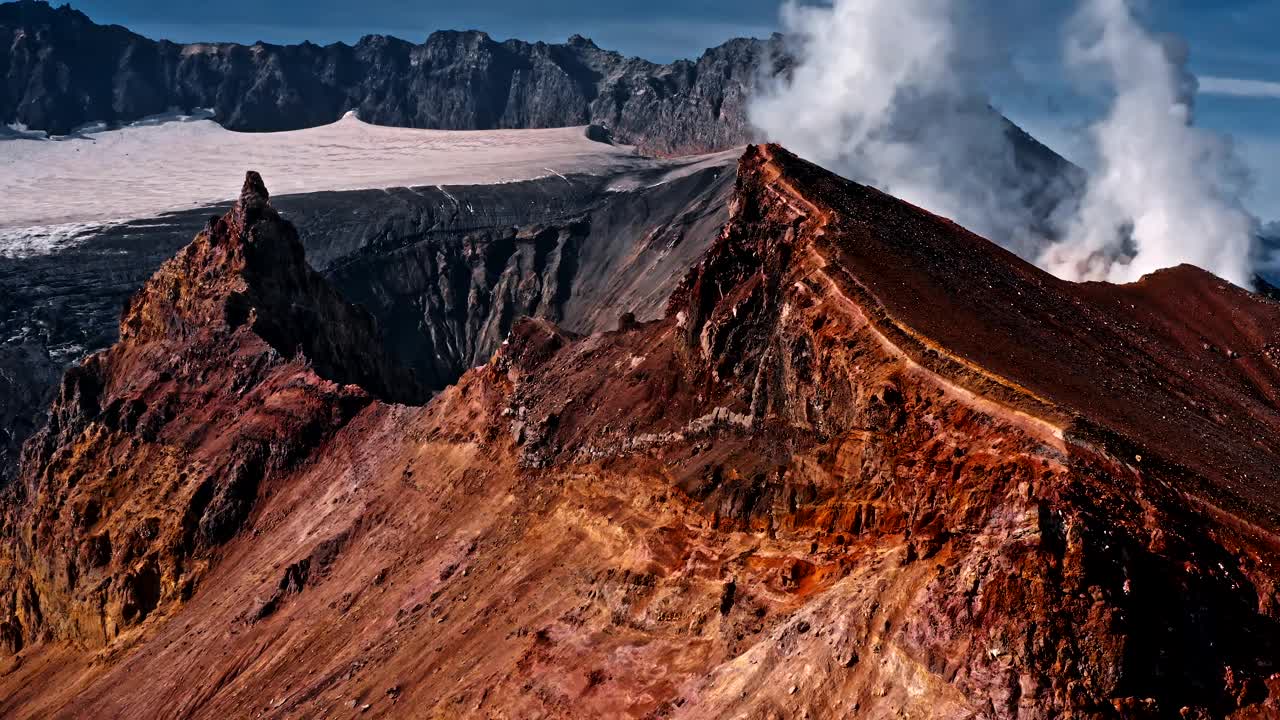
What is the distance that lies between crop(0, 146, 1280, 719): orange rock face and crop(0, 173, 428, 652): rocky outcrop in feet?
0.71

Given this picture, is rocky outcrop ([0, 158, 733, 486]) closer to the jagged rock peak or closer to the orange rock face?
the jagged rock peak

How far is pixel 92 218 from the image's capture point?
15788cm

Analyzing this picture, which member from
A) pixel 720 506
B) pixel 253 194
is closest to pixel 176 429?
pixel 253 194

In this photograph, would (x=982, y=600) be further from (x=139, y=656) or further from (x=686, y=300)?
(x=139, y=656)

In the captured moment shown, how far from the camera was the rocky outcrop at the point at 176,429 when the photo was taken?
54.0 metres

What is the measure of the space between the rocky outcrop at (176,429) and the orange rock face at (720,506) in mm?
216

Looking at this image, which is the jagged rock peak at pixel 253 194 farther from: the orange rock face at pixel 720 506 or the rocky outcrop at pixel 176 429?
the orange rock face at pixel 720 506

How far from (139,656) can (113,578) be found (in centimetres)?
633

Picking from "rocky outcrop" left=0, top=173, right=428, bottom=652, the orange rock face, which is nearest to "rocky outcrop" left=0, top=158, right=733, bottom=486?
"rocky outcrop" left=0, top=173, right=428, bottom=652

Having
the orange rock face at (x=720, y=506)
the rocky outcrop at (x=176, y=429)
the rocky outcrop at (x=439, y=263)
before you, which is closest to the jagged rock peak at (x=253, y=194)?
the rocky outcrop at (x=176, y=429)

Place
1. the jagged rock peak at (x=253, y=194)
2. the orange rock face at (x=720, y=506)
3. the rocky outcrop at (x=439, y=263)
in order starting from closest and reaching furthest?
the orange rock face at (x=720, y=506)
the jagged rock peak at (x=253, y=194)
the rocky outcrop at (x=439, y=263)

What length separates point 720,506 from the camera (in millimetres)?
30797

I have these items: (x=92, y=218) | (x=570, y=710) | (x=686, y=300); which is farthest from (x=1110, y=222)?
(x=92, y=218)

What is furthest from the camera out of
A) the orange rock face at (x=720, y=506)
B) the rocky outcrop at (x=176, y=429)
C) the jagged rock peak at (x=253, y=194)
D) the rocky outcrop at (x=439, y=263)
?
the rocky outcrop at (x=439, y=263)
